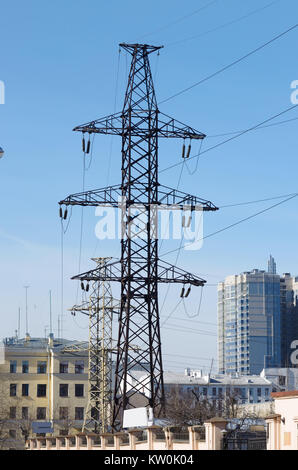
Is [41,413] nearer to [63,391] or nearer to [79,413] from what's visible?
[63,391]

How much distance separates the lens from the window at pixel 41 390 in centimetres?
11531

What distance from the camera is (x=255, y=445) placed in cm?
4212

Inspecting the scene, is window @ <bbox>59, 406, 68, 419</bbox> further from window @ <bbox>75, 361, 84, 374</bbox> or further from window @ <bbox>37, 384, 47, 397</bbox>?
window @ <bbox>75, 361, 84, 374</bbox>

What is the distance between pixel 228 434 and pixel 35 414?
2978 inches

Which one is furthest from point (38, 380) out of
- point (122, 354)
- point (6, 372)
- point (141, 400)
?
point (122, 354)

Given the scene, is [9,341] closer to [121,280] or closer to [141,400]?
[141,400]

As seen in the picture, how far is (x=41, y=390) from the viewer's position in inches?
4547

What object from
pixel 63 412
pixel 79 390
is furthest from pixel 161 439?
pixel 79 390

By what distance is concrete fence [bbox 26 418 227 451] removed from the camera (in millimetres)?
40219

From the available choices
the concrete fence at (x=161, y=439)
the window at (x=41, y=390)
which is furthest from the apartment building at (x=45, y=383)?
the concrete fence at (x=161, y=439)

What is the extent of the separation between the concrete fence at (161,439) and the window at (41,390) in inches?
2326

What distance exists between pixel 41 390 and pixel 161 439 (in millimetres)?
72536
